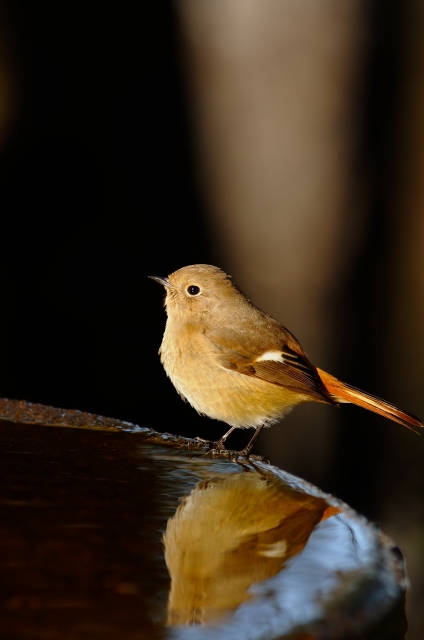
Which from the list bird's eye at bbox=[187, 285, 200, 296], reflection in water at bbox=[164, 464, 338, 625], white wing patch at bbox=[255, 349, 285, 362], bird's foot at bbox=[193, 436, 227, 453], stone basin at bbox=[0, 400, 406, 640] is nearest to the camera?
stone basin at bbox=[0, 400, 406, 640]

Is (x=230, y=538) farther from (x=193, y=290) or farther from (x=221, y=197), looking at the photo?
(x=221, y=197)

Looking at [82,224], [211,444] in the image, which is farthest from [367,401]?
[82,224]

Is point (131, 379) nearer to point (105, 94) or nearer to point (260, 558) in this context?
point (105, 94)

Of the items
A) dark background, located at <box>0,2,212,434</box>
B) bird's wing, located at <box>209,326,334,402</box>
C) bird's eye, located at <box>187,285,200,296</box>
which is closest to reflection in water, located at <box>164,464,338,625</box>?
bird's wing, located at <box>209,326,334,402</box>

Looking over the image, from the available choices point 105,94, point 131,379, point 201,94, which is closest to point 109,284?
point 131,379

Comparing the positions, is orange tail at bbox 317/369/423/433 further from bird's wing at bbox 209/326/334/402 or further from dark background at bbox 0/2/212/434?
dark background at bbox 0/2/212/434

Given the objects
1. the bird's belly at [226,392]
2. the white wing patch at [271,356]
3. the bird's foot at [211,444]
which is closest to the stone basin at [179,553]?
the bird's foot at [211,444]
